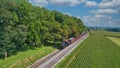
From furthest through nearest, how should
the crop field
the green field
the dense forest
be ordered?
the dense forest, the crop field, the green field

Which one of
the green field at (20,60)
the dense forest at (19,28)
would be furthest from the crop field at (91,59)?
the dense forest at (19,28)

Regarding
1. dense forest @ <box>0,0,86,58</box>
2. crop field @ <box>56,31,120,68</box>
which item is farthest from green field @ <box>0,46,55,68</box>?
crop field @ <box>56,31,120,68</box>

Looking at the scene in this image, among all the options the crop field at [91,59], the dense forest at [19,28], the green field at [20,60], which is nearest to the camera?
the green field at [20,60]

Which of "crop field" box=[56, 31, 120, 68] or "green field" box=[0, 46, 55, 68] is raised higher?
"green field" box=[0, 46, 55, 68]

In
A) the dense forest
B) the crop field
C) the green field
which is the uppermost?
the dense forest

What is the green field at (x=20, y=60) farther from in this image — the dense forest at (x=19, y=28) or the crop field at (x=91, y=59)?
the crop field at (x=91, y=59)

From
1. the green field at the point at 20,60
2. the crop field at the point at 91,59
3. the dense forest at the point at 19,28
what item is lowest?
the crop field at the point at 91,59

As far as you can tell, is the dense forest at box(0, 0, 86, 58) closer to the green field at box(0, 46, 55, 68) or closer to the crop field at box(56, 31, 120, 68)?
the green field at box(0, 46, 55, 68)

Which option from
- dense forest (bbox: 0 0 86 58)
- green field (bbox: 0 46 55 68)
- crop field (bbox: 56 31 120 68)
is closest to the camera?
green field (bbox: 0 46 55 68)

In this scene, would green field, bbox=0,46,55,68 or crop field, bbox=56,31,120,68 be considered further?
crop field, bbox=56,31,120,68

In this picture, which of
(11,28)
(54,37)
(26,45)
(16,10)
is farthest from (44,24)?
(11,28)

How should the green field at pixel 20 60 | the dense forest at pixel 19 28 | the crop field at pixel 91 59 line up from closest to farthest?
the green field at pixel 20 60 < the crop field at pixel 91 59 < the dense forest at pixel 19 28
